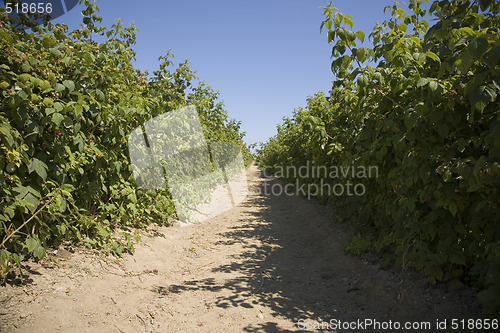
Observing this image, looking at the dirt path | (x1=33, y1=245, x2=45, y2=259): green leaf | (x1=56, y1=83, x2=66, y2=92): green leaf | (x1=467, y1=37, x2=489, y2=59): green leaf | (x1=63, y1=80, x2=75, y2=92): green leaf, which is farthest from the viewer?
(x1=63, y1=80, x2=75, y2=92): green leaf

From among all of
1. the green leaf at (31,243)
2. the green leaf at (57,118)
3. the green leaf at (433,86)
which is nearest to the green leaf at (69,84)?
the green leaf at (57,118)

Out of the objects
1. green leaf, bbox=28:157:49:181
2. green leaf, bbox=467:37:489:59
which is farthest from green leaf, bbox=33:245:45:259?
green leaf, bbox=467:37:489:59

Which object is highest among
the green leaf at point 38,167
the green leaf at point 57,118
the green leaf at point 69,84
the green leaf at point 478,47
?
the green leaf at point 69,84

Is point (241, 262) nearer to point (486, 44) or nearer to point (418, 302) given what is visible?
point (418, 302)

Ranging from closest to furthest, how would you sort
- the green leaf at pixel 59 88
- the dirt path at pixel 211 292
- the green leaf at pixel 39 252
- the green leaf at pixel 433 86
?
1. the green leaf at pixel 433 86
2. the dirt path at pixel 211 292
3. the green leaf at pixel 39 252
4. the green leaf at pixel 59 88

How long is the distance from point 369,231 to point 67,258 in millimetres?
4099

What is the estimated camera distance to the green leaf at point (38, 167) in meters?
2.77

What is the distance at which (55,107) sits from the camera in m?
2.88

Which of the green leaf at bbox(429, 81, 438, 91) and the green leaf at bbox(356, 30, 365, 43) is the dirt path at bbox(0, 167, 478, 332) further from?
the green leaf at bbox(356, 30, 365, 43)

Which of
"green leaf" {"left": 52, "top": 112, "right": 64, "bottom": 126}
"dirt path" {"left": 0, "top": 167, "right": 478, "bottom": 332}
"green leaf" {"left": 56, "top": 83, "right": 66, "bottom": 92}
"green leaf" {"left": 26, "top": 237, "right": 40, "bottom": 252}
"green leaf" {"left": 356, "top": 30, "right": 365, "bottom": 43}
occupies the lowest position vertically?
"dirt path" {"left": 0, "top": 167, "right": 478, "bottom": 332}

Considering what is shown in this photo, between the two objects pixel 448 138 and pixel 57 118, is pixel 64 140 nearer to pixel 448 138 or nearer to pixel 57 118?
pixel 57 118

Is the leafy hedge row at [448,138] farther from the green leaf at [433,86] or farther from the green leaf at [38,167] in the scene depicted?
the green leaf at [38,167]

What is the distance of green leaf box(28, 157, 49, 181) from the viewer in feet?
9.10

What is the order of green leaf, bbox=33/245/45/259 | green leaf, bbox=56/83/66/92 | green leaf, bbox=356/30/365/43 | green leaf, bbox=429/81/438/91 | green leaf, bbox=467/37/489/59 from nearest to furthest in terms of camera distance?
1. green leaf, bbox=467/37/489/59
2. green leaf, bbox=429/81/438/91
3. green leaf, bbox=33/245/45/259
4. green leaf, bbox=356/30/365/43
5. green leaf, bbox=56/83/66/92
